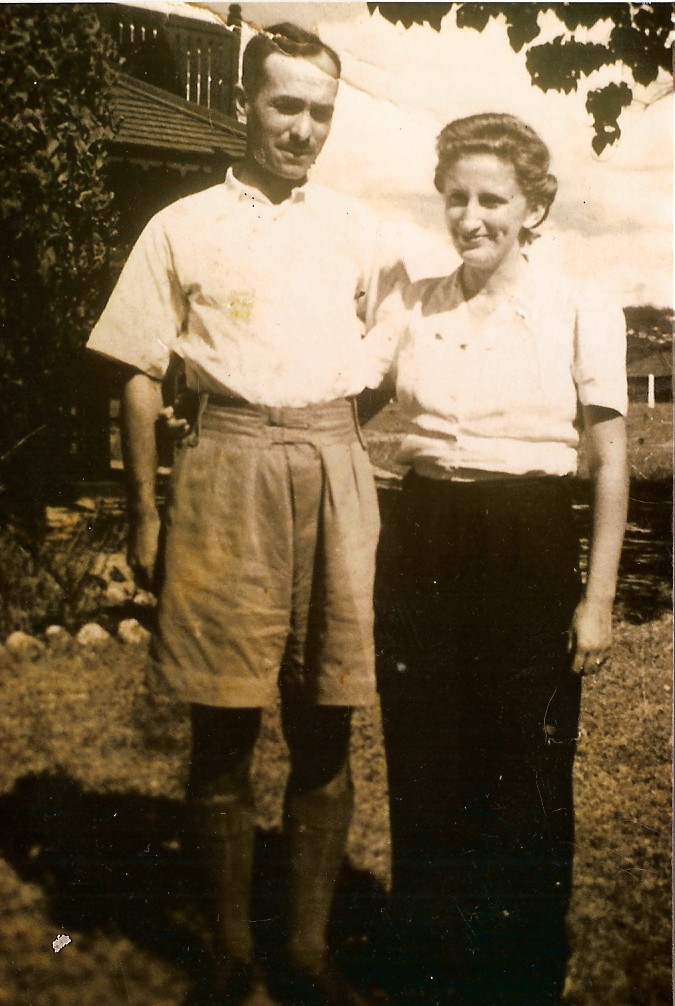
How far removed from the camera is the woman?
2.76 m

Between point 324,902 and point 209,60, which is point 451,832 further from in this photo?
point 209,60

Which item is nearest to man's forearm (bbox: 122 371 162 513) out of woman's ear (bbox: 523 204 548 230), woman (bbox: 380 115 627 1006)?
woman (bbox: 380 115 627 1006)

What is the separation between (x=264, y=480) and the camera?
2561mm

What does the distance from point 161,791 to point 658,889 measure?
1657mm

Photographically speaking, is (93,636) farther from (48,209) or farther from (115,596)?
(48,209)

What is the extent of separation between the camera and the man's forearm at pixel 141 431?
260 cm

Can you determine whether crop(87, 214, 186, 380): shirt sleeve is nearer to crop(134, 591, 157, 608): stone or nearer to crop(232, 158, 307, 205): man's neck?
crop(232, 158, 307, 205): man's neck

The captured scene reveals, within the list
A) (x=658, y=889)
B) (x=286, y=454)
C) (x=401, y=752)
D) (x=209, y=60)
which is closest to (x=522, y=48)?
(x=209, y=60)

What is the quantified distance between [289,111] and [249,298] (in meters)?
0.58

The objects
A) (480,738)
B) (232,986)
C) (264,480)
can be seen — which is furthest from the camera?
(480,738)

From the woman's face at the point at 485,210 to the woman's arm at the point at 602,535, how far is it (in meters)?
0.58

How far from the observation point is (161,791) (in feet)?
9.39

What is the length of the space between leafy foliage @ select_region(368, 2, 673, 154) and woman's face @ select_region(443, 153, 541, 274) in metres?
0.35

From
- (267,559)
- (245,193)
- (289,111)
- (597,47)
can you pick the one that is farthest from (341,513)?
(597,47)
